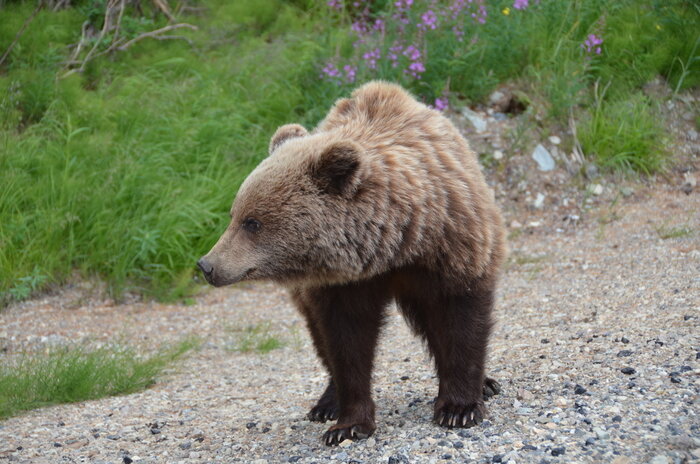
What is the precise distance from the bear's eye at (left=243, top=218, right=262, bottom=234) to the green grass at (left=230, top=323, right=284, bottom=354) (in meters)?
2.60

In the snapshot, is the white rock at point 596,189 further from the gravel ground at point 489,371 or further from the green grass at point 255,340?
the green grass at point 255,340

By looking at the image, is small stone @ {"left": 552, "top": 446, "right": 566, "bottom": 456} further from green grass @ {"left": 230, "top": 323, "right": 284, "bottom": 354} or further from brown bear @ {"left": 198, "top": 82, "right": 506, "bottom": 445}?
green grass @ {"left": 230, "top": 323, "right": 284, "bottom": 354}

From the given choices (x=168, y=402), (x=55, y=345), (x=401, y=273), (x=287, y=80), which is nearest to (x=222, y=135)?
(x=287, y=80)

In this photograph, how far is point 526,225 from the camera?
27.8 ft

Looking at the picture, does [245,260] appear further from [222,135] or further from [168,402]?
[222,135]

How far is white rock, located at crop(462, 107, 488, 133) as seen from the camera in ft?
30.0

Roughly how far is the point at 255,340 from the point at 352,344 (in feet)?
8.87

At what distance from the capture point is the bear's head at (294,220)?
3621mm

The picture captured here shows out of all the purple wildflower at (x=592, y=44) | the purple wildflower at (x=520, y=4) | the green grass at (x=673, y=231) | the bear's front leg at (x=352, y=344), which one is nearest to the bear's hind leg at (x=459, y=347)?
the bear's front leg at (x=352, y=344)

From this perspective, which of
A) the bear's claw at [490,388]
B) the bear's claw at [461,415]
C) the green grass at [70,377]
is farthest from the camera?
the green grass at [70,377]

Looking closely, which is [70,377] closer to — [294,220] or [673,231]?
[294,220]

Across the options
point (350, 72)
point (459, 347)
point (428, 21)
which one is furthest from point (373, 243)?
point (428, 21)

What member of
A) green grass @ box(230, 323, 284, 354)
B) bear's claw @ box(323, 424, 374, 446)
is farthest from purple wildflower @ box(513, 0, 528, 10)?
bear's claw @ box(323, 424, 374, 446)

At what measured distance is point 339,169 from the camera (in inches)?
141
